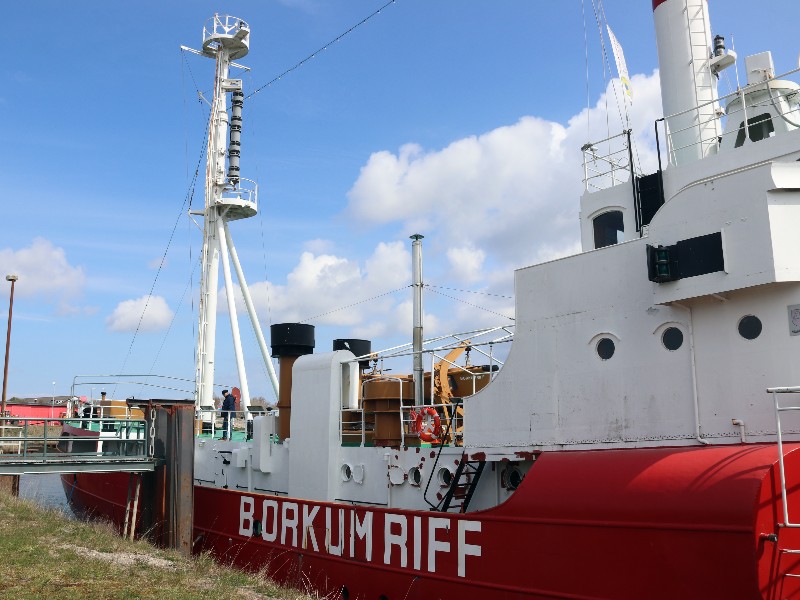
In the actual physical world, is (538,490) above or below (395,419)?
below

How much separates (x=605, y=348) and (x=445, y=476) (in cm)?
325

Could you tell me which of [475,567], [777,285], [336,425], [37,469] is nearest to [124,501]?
[37,469]

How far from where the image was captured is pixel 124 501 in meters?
17.7

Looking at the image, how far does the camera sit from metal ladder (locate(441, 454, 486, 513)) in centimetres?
994

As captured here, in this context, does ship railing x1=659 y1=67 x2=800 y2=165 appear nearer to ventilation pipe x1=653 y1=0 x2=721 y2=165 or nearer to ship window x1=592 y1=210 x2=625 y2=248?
ventilation pipe x1=653 y1=0 x2=721 y2=165

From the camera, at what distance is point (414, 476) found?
442 inches

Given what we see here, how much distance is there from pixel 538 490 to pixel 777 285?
11.3 feet

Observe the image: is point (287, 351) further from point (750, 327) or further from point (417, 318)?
point (750, 327)

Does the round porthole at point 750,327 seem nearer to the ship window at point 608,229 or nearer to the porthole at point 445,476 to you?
the ship window at point 608,229

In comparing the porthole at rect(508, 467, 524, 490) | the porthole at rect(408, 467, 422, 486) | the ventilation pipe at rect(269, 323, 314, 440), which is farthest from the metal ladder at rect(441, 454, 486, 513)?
the ventilation pipe at rect(269, 323, 314, 440)

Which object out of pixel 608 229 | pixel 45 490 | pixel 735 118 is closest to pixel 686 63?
pixel 735 118

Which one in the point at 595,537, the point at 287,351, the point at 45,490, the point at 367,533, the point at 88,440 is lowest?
the point at 45,490

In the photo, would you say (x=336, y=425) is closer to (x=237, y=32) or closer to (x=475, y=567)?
(x=475, y=567)

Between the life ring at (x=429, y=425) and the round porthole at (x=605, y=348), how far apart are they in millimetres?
2874
